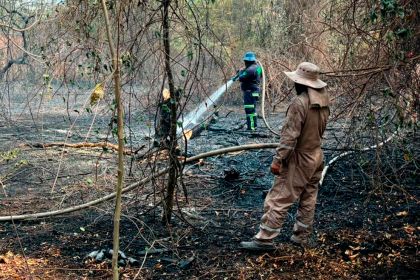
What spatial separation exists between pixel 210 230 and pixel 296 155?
1.33 m

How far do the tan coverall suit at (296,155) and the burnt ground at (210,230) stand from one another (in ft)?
1.27

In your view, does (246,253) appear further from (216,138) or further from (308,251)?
(216,138)

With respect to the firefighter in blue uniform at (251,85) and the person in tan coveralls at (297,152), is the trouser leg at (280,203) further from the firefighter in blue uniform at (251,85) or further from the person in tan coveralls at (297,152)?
the firefighter in blue uniform at (251,85)

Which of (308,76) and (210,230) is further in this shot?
(210,230)

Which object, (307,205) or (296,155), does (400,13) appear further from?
(307,205)

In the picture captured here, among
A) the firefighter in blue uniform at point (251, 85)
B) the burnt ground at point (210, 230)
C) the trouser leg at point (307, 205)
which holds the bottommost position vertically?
the burnt ground at point (210, 230)

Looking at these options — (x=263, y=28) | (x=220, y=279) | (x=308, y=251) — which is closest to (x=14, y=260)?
(x=220, y=279)

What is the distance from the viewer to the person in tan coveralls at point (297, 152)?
4516mm

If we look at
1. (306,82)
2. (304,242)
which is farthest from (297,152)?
(304,242)

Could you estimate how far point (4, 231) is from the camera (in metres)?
5.18

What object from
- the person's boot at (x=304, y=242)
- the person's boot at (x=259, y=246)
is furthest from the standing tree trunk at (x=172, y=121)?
the person's boot at (x=304, y=242)

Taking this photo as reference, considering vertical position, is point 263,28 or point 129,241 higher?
point 263,28

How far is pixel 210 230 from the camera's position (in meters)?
5.20

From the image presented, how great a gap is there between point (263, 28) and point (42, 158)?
11.0m
